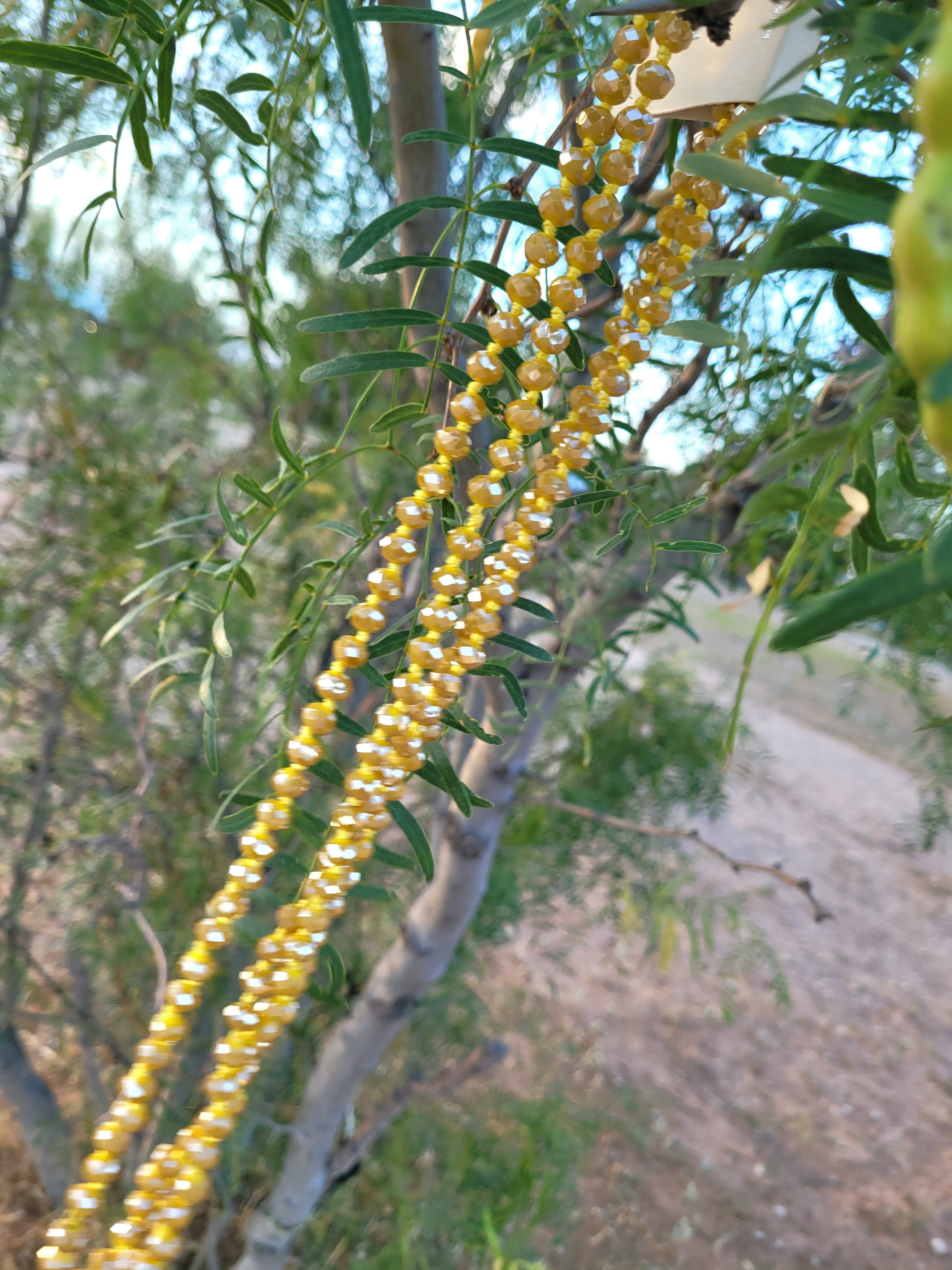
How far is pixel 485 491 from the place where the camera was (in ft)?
0.54

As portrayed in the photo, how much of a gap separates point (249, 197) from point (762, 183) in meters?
0.52

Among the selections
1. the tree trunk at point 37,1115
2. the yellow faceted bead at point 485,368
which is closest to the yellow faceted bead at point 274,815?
the yellow faceted bead at point 485,368

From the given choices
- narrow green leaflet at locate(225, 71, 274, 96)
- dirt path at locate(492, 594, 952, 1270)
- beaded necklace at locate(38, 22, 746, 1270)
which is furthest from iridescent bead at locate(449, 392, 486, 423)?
dirt path at locate(492, 594, 952, 1270)

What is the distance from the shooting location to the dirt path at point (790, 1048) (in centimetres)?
97

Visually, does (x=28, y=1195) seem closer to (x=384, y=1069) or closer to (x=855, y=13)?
(x=384, y=1069)

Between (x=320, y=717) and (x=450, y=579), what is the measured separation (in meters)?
0.04

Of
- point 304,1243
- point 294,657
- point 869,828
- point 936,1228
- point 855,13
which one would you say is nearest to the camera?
point 855,13

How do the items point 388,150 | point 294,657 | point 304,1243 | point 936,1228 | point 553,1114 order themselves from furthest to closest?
point 936,1228 < point 553,1114 < point 304,1243 < point 388,150 < point 294,657

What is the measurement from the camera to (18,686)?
0.56 meters

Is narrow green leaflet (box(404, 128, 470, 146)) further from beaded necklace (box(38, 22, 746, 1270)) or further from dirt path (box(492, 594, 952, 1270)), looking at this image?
dirt path (box(492, 594, 952, 1270))

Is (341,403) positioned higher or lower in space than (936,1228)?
higher

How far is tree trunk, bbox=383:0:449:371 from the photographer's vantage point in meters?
0.22

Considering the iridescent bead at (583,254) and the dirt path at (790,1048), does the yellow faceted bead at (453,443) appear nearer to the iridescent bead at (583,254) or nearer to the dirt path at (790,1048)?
the iridescent bead at (583,254)

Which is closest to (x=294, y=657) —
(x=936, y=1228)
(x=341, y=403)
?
(x=341, y=403)
